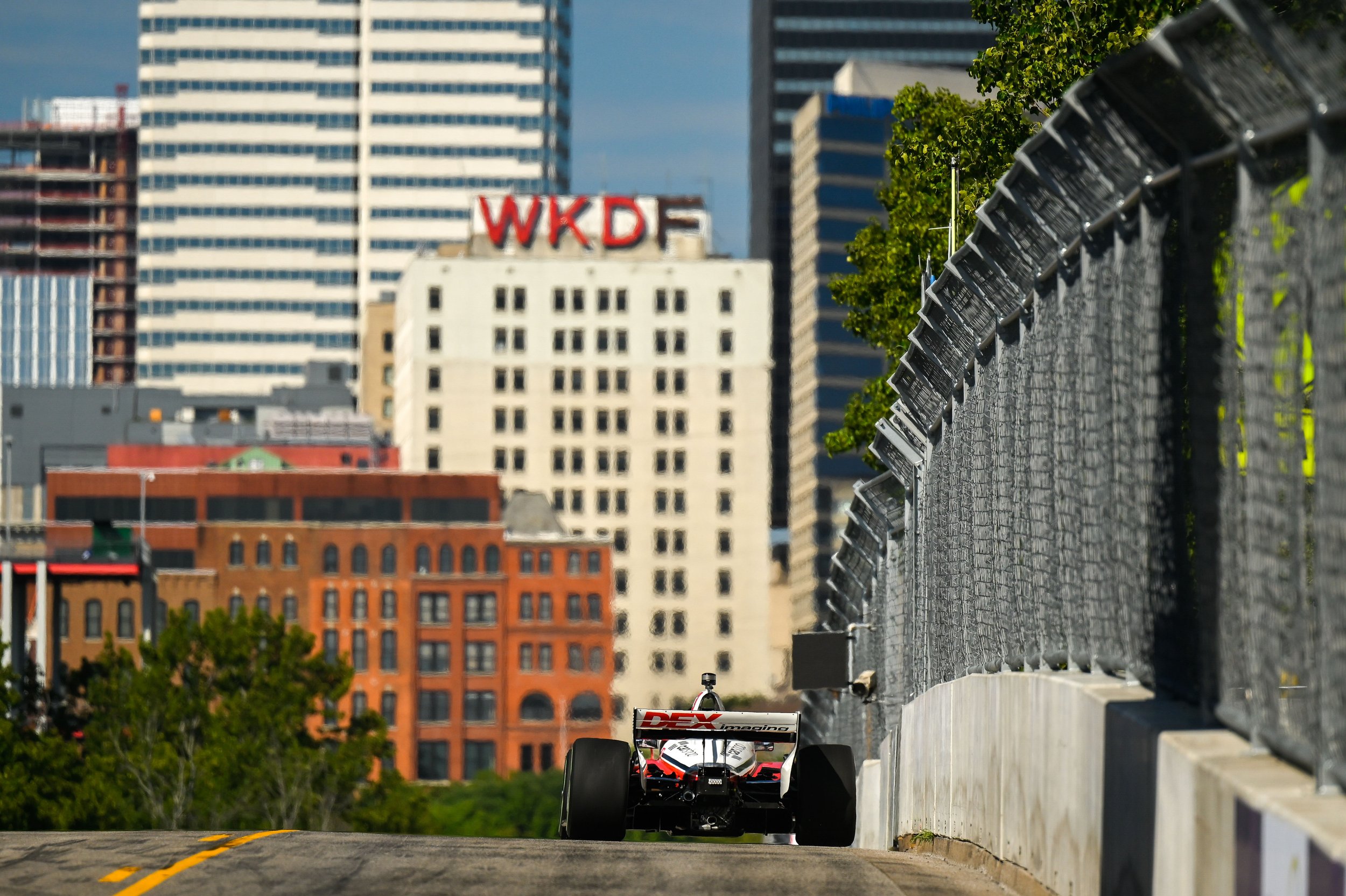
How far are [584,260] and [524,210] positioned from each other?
5.93 meters

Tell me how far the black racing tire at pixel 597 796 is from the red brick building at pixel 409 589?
117989 mm

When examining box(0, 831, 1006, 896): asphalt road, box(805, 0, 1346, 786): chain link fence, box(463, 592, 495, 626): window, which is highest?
box(805, 0, 1346, 786): chain link fence

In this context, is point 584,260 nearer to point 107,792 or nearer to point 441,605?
point 441,605

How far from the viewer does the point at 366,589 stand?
13700cm

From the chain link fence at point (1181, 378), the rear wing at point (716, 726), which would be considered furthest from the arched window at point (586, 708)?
the chain link fence at point (1181, 378)

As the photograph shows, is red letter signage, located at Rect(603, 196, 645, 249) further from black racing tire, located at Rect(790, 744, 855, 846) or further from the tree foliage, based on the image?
black racing tire, located at Rect(790, 744, 855, 846)

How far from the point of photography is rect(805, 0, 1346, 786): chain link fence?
7.57m

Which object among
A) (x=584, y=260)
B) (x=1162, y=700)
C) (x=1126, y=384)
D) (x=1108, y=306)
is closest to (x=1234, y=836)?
(x=1162, y=700)

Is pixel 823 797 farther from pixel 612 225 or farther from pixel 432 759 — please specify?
pixel 612 225

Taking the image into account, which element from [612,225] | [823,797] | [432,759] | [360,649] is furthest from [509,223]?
[823,797]

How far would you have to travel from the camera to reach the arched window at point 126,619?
404 feet

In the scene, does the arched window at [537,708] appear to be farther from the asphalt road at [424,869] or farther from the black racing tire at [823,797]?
the asphalt road at [424,869]

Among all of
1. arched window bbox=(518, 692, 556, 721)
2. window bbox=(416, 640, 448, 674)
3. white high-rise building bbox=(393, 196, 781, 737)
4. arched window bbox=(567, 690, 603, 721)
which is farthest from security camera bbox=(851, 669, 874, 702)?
white high-rise building bbox=(393, 196, 781, 737)

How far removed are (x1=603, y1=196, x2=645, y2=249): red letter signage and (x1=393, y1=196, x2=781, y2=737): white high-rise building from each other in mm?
126
